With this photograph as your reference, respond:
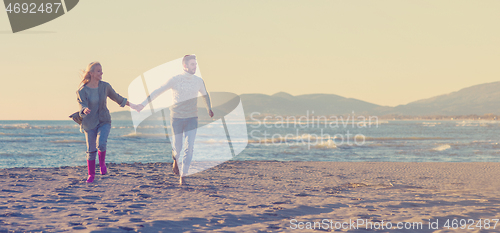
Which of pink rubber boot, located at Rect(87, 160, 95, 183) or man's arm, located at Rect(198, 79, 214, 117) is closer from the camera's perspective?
pink rubber boot, located at Rect(87, 160, 95, 183)

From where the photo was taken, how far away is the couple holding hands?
5531mm


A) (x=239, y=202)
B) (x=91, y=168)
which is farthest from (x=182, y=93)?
(x=239, y=202)

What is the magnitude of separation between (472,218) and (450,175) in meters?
4.57

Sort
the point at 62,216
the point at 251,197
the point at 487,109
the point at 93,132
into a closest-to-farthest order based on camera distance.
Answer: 1. the point at 62,216
2. the point at 251,197
3. the point at 93,132
4. the point at 487,109

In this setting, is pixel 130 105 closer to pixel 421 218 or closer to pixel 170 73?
pixel 170 73

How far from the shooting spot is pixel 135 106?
20.0ft

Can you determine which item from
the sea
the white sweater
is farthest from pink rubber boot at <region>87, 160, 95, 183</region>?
the sea

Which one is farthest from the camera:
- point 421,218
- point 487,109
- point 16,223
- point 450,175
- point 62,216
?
point 487,109

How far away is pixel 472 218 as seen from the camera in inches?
161

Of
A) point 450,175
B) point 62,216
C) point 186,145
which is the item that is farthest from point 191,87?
point 450,175

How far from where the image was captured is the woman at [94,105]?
5.49 m

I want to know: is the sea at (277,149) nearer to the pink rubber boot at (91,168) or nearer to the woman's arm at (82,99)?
the pink rubber boot at (91,168)

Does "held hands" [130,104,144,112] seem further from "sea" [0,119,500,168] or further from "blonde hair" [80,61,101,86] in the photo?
"sea" [0,119,500,168]

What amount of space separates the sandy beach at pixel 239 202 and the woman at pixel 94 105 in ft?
2.31
